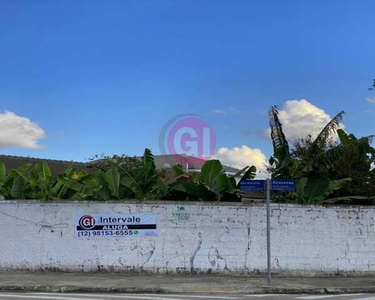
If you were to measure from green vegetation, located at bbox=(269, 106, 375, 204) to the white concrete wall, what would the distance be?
3.29ft

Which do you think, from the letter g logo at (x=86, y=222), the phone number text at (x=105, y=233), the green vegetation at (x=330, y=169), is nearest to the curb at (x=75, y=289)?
the phone number text at (x=105, y=233)

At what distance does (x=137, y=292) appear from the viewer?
11.9m

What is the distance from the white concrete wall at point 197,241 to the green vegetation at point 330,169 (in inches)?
39.5

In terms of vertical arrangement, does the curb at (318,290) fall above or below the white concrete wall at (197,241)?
below

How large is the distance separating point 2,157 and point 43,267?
1624 centimetres

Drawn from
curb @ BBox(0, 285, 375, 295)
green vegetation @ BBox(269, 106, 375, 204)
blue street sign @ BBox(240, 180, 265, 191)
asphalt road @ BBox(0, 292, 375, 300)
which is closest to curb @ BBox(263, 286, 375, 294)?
curb @ BBox(0, 285, 375, 295)

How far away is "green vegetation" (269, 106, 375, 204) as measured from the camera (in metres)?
16.0

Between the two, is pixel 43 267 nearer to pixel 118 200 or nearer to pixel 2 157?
pixel 118 200

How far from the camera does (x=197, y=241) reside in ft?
48.9

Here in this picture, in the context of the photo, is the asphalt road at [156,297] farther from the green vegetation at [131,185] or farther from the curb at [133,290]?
Result: the green vegetation at [131,185]

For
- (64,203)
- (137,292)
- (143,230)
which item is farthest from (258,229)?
(64,203)

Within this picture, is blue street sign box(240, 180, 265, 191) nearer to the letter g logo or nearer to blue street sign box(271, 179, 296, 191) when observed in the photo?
blue street sign box(271, 179, 296, 191)

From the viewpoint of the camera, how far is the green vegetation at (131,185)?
1576 centimetres

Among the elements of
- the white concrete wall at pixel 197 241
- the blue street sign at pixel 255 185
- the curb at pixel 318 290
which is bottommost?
the curb at pixel 318 290
